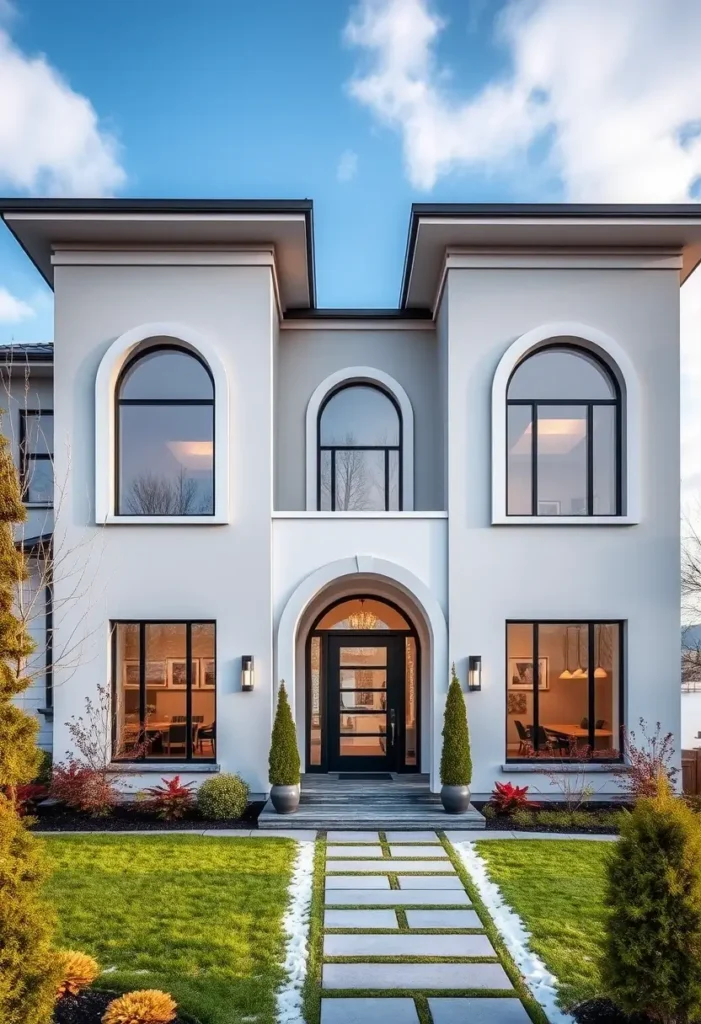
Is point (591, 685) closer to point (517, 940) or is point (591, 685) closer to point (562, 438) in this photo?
point (562, 438)

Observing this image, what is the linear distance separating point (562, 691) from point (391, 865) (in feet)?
14.3

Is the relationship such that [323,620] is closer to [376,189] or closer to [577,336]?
[577,336]

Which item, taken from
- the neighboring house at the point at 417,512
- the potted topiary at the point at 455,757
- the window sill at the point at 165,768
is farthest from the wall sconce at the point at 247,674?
the potted topiary at the point at 455,757

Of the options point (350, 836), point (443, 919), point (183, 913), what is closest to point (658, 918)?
point (443, 919)

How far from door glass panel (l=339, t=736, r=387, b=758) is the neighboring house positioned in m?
1.77

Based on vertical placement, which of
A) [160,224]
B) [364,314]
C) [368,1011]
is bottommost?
[368,1011]

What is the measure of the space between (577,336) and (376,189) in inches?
619

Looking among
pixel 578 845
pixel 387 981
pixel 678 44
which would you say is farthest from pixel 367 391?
pixel 387 981

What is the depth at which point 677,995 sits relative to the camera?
4.77 m

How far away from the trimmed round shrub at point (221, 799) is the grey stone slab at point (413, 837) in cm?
224

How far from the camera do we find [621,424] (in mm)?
12125

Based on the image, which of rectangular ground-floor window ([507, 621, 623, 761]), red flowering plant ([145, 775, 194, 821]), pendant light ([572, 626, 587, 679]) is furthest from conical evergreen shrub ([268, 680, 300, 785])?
pendant light ([572, 626, 587, 679])

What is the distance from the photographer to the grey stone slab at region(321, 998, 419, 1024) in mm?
5324

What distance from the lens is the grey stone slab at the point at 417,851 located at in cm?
931
